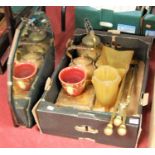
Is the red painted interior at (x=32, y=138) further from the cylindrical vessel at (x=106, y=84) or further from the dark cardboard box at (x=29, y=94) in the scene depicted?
the cylindrical vessel at (x=106, y=84)

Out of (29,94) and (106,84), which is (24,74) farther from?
(106,84)

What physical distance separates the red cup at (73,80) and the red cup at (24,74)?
0.38 feet

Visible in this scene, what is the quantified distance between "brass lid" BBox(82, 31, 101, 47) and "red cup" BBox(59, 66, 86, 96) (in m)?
0.17

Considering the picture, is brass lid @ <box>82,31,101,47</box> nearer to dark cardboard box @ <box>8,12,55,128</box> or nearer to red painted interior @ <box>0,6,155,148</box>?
dark cardboard box @ <box>8,12,55,128</box>

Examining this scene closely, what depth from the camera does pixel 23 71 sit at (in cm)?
112

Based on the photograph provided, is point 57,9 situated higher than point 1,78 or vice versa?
point 57,9

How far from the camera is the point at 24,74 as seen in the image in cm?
112

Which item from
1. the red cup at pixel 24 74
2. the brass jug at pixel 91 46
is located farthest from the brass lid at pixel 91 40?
the red cup at pixel 24 74

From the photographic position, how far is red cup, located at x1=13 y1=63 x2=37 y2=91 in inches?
41.4

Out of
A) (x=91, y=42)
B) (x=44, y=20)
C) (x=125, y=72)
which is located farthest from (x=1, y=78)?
(x=125, y=72)

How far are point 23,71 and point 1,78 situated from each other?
8.8 inches

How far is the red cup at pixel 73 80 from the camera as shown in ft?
3.41

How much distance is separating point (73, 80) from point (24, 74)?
202mm
